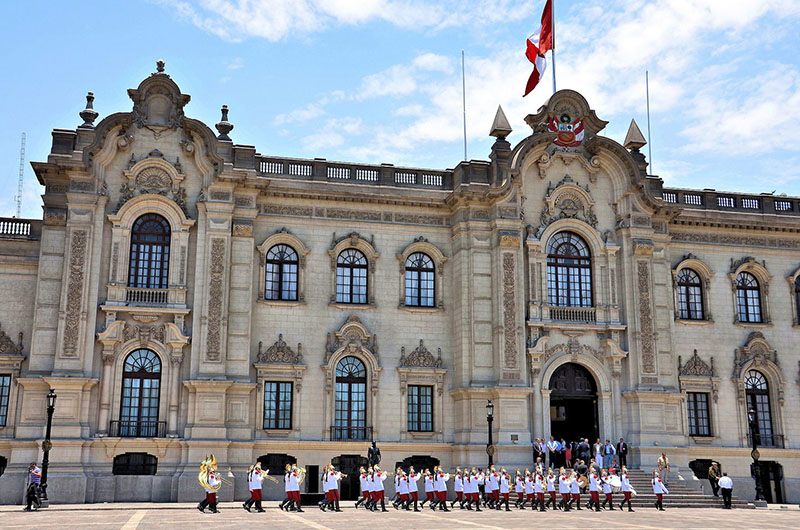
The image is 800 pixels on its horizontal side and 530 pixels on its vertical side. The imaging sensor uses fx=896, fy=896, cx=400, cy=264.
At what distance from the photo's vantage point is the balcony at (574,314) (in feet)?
117

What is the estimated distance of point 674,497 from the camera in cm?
3194

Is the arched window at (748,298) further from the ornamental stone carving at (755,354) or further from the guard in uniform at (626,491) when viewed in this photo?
the guard in uniform at (626,491)

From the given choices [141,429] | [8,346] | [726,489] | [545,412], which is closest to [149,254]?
[8,346]

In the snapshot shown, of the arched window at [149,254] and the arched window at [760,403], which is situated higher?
the arched window at [149,254]

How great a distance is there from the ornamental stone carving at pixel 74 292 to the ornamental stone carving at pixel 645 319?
840 inches

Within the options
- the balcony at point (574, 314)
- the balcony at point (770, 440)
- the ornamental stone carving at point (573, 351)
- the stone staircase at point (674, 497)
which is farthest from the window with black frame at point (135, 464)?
the balcony at point (770, 440)

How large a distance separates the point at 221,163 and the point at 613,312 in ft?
53.9

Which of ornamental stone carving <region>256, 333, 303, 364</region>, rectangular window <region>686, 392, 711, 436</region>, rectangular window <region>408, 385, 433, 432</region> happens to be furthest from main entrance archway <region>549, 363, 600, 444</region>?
ornamental stone carving <region>256, 333, 303, 364</region>

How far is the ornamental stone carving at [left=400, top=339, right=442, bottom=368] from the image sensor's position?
34625 millimetres

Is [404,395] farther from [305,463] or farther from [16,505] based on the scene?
[16,505]

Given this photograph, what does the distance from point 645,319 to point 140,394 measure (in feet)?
64.4

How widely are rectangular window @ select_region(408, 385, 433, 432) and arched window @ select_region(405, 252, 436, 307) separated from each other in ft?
11.1

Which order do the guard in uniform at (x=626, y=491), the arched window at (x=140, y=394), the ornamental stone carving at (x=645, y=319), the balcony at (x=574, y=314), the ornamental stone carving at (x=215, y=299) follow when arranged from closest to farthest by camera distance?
1. the guard in uniform at (x=626, y=491)
2. the arched window at (x=140, y=394)
3. the ornamental stone carving at (x=215, y=299)
4. the ornamental stone carving at (x=645, y=319)
5. the balcony at (x=574, y=314)

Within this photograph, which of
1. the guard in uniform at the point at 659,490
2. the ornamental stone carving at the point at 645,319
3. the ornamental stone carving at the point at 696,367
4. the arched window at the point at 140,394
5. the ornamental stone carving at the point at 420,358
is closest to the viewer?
the guard in uniform at the point at 659,490
